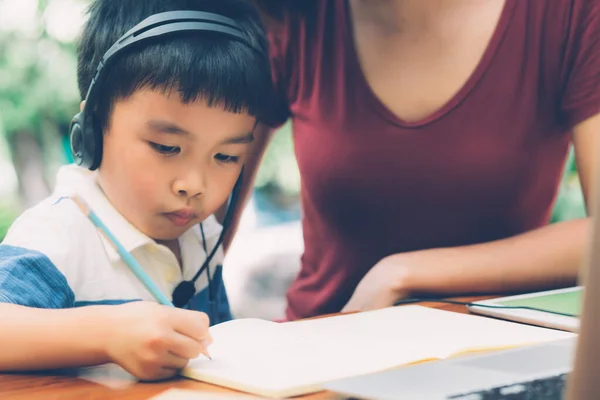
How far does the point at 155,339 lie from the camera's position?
22.1 inches

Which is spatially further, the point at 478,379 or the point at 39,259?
the point at 39,259

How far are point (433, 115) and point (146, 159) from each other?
0.49 metres

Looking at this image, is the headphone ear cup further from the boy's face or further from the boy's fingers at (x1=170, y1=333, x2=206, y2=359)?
the boy's fingers at (x1=170, y1=333, x2=206, y2=359)

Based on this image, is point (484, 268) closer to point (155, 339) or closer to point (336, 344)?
point (336, 344)

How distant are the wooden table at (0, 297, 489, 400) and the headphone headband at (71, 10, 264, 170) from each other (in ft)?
1.08

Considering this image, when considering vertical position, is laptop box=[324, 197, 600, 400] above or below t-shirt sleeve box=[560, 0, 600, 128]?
below

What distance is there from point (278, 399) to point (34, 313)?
8.5 inches

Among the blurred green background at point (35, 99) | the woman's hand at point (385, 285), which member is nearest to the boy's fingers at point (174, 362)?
the woman's hand at point (385, 285)

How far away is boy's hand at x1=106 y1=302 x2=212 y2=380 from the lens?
22.1 inches

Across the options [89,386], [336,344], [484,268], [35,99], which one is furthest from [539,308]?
[35,99]

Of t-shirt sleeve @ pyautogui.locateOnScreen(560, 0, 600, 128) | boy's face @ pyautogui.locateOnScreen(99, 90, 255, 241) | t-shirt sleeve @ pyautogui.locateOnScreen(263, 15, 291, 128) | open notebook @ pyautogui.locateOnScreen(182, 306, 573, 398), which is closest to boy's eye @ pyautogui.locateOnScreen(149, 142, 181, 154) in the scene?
boy's face @ pyautogui.locateOnScreen(99, 90, 255, 241)

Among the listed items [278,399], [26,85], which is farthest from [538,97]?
[26,85]

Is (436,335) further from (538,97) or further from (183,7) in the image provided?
(538,97)

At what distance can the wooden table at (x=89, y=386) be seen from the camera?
0.53 metres
